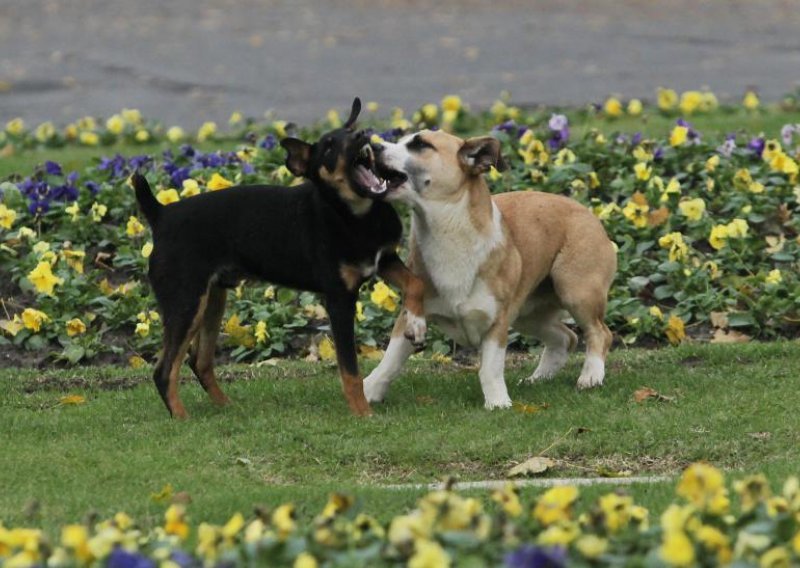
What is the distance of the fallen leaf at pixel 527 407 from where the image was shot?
7.86m

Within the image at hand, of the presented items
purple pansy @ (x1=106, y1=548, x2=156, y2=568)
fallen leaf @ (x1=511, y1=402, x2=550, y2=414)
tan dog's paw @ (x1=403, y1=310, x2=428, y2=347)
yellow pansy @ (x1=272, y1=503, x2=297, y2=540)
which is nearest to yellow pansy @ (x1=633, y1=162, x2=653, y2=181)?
fallen leaf @ (x1=511, y1=402, x2=550, y2=414)

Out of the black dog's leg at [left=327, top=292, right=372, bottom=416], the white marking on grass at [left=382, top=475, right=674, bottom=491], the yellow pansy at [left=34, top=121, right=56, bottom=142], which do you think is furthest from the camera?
the yellow pansy at [left=34, top=121, right=56, bottom=142]

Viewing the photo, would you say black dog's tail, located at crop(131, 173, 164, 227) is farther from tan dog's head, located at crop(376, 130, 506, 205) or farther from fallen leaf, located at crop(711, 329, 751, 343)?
fallen leaf, located at crop(711, 329, 751, 343)

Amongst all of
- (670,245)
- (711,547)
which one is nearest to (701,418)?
(670,245)

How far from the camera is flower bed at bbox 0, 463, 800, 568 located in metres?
4.60

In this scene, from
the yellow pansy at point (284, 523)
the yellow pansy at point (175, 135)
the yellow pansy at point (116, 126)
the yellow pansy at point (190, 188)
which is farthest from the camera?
the yellow pansy at point (116, 126)

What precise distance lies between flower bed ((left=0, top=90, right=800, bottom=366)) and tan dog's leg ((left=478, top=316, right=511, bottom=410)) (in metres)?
1.21

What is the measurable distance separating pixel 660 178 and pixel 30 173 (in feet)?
13.9

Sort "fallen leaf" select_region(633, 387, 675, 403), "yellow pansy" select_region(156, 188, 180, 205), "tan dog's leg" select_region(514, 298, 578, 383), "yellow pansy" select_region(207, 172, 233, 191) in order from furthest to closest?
"yellow pansy" select_region(156, 188, 180, 205) → "yellow pansy" select_region(207, 172, 233, 191) → "tan dog's leg" select_region(514, 298, 578, 383) → "fallen leaf" select_region(633, 387, 675, 403)

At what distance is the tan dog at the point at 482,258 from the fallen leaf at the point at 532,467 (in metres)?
0.86

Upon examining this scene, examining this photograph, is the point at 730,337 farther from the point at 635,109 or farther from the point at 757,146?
the point at 635,109

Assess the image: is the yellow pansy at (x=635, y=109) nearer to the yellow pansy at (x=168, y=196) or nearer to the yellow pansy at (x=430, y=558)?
the yellow pansy at (x=168, y=196)

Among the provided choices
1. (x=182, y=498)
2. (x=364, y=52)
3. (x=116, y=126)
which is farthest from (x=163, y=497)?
(x=364, y=52)

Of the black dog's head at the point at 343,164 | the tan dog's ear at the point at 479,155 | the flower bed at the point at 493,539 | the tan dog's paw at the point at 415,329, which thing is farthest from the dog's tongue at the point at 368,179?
the flower bed at the point at 493,539
